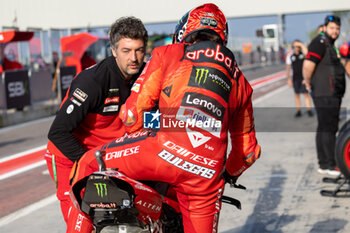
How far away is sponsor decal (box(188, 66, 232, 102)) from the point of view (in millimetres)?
2635

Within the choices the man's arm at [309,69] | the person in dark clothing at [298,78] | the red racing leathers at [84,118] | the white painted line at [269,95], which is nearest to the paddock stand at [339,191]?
the man's arm at [309,69]

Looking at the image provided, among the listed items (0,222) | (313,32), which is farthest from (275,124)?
(313,32)

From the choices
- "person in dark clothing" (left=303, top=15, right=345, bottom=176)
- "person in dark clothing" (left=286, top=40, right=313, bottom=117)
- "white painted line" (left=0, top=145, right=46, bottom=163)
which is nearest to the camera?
"person in dark clothing" (left=303, top=15, right=345, bottom=176)

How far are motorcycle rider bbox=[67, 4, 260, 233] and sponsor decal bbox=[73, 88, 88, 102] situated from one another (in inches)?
25.7

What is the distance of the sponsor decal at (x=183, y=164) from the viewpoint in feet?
8.57

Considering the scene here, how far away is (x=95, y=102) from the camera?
11.4ft

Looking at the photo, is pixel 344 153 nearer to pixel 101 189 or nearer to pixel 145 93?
pixel 145 93

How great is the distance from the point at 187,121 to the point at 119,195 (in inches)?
18.1

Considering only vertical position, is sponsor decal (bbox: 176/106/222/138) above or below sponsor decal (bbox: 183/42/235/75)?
below

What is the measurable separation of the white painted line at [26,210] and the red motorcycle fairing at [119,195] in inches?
139

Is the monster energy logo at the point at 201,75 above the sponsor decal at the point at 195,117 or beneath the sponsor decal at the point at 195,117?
above

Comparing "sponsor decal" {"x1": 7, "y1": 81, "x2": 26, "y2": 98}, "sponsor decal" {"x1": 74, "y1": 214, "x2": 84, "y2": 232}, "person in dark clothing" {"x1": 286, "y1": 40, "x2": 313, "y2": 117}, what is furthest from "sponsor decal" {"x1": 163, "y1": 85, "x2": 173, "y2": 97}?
"sponsor decal" {"x1": 7, "y1": 81, "x2": 26, "y2": 98}

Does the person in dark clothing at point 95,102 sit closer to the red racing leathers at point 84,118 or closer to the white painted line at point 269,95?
the red racing leathers at point 84,118

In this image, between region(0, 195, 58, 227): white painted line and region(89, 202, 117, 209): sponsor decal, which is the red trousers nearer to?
region(89, 202, 117, 209): sponsor decal
